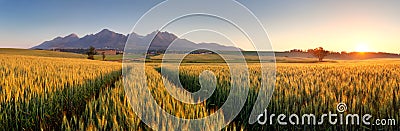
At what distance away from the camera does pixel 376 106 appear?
390 cm

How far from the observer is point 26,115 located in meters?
3.99

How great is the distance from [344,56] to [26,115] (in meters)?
105

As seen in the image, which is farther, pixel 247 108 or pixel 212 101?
pixel 212 101

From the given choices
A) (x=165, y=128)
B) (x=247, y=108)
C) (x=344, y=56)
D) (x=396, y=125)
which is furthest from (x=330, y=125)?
(x=344, y=56)

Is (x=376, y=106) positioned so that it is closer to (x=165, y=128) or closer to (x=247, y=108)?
(x=247, y=108)

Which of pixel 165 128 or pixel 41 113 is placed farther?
pixel 41 113

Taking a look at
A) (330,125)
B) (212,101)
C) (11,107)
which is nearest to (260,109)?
(330,125)

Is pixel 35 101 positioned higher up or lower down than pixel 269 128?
higher up

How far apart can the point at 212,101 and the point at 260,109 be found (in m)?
2.02

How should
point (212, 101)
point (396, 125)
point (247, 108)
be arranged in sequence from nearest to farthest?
point (396, 125), point (247, 108), point (212, 101)

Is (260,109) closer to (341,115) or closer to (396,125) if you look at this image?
(341,115)

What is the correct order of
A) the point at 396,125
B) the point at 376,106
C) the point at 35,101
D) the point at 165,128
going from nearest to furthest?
the point at 165,128
the point at 396,125
the point at 376,106
the point at 35,101

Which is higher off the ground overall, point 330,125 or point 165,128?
point 165,128

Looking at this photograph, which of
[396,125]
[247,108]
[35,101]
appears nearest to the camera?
[396,125]
